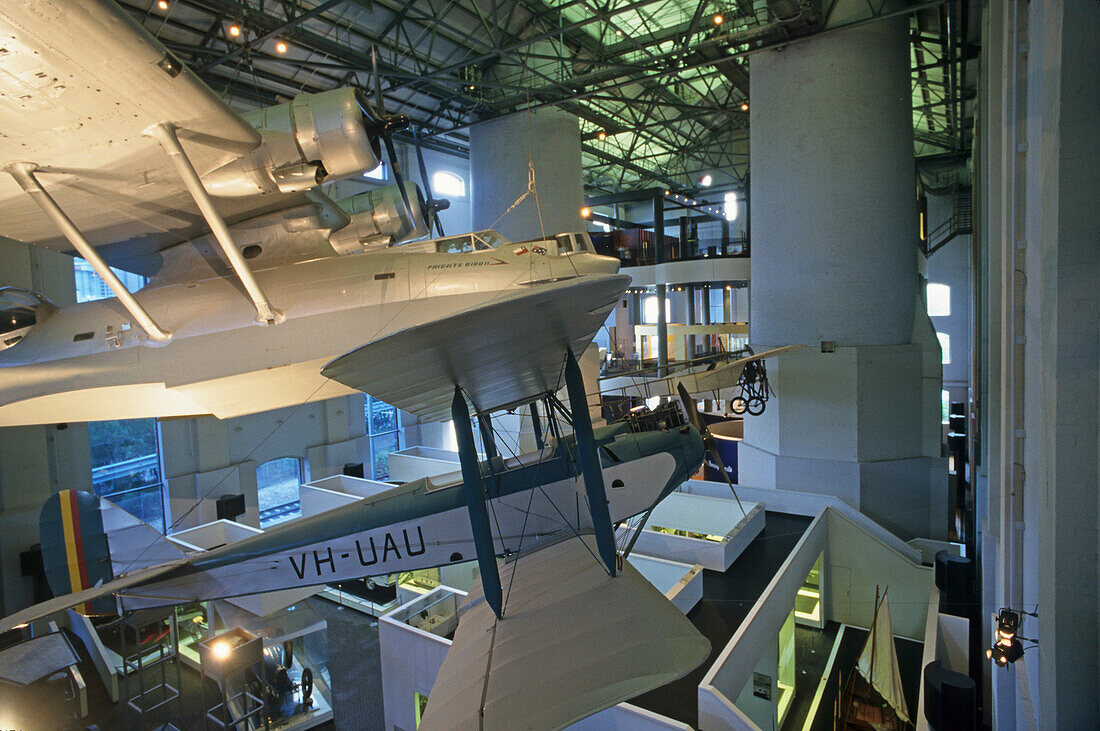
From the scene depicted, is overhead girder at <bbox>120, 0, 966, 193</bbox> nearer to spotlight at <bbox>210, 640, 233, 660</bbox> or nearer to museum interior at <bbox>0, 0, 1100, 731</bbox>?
museum interior at <bbox>0, 0, 1100, 731</bbox>

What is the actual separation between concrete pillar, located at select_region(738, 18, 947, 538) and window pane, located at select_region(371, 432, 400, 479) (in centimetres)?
1425

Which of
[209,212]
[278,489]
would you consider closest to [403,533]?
[209,212]

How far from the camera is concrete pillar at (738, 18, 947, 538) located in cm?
1195

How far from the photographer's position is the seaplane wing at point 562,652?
329cm

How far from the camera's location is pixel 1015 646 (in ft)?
14.0

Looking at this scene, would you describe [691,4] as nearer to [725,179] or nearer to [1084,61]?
[1084,61]

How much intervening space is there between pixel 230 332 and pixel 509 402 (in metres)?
2.91

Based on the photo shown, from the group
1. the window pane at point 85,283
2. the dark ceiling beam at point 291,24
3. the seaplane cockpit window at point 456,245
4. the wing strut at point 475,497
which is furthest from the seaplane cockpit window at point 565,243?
the window pane at point 85,283

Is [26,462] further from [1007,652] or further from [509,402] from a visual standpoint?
[1007,652]

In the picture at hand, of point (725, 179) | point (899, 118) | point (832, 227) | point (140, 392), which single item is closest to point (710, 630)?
point (140, 392)

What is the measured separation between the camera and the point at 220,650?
306 inches

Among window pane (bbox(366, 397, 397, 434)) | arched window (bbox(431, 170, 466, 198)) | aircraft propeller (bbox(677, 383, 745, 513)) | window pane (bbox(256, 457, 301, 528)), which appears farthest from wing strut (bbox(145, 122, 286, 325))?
arched window (bbox(431, 170, 466, 198))

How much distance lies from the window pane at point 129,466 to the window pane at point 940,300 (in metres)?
33.4

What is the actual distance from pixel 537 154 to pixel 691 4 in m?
5.93
